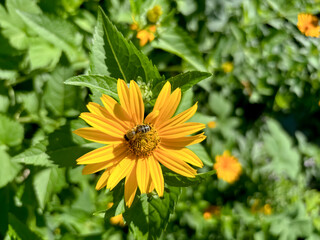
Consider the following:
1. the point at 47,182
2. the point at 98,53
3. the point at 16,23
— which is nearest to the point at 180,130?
the point at 98,53

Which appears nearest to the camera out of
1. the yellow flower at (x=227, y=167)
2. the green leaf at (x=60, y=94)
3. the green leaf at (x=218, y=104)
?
the green leaf at (x=60, y=94)

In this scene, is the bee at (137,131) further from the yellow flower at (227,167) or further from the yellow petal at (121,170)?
the yellow flower at (227,167)

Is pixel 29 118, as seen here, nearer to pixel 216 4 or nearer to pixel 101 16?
pixel 101 16

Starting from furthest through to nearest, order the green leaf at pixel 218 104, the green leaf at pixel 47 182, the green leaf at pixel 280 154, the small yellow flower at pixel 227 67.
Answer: the green leaf at pixel 280 154 < the green leaf at pixel 218 104 < the small yellow flower at pixel 227 67 < the green leaf at pixel 47 182

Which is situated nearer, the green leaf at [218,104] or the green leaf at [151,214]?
the green leaf at [151,214]

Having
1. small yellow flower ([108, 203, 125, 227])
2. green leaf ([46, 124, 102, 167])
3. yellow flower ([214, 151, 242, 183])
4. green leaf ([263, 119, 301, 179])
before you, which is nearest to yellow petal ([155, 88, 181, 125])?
green leaf ([46, 124, 102, 167])

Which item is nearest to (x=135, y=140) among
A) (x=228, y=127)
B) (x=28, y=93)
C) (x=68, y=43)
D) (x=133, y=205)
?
(x=133, y=205)

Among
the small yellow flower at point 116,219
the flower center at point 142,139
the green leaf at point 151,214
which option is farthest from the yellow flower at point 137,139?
the small yellow flower at point 116,219

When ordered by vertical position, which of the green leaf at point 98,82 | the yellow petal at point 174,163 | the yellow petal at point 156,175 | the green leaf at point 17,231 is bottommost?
the green leaf at point 17,231
